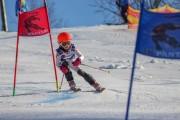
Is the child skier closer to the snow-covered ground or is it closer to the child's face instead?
the child's face

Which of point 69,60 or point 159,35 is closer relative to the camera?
point 159,35

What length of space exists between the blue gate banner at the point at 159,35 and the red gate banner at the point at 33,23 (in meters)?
3.16

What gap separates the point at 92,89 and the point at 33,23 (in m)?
1.79

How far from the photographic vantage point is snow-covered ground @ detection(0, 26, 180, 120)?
668cm

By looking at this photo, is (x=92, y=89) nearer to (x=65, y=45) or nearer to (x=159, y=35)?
(x=65, y=45)

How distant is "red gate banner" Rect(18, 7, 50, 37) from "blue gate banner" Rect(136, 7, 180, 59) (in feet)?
10.4

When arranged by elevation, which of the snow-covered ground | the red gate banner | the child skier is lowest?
the snow-covered ground

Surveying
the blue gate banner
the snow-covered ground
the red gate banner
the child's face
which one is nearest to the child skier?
the child's face

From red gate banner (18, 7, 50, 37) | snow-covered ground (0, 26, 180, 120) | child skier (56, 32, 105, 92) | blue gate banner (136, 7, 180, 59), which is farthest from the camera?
child skier (56, 32, 105, 92)

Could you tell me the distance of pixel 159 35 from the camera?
537 cm

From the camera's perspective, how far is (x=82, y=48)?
1836 cm

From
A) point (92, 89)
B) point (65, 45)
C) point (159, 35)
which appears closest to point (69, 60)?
point (65, 45)

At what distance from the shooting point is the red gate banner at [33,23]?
8.25 meters

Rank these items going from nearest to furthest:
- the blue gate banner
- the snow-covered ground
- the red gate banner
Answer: the blue gate banner
the snow-covered ground
the red gate banner
